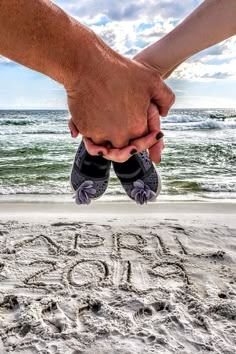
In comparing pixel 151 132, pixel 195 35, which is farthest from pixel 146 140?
pixel 195 35

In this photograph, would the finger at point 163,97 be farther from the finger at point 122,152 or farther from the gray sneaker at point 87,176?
the gray sneaker at point 87,176

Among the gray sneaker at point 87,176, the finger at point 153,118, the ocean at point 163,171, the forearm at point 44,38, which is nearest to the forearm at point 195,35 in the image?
the finger at point 153,118

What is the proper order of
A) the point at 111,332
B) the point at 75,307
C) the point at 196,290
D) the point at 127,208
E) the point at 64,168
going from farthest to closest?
the point at 64,168
the point at 127,208
the point at 196,290
the point at 75,307
the point at 111,332

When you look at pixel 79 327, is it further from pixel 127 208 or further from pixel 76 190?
pixel 127 208

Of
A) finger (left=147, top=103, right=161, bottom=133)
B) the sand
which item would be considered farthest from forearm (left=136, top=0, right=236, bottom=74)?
the sand

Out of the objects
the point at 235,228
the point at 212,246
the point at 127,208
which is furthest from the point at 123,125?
the point at 127,208
